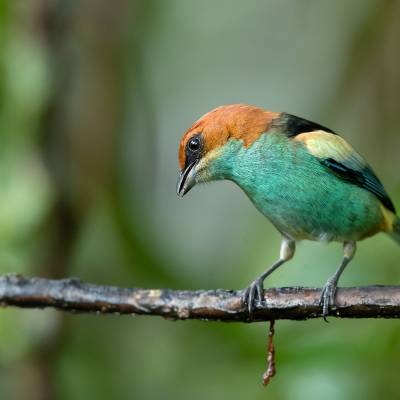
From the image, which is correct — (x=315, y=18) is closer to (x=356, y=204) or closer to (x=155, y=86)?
(x=155, y=86)

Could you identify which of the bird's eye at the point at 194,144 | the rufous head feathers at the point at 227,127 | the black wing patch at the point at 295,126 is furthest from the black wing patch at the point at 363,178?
the bird's eye at the point at 194,144

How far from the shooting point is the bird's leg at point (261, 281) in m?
3.24

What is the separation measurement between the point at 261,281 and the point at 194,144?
686mm

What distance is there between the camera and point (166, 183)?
24.9 feet

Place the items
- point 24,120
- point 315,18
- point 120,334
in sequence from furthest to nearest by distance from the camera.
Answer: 1. point 315,18
2. point 120,334
3. point 24,120

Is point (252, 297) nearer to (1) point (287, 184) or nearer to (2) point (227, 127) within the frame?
(1) point (287, 184)

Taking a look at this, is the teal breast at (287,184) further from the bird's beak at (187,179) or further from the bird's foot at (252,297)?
the bird's foot at (252,297)

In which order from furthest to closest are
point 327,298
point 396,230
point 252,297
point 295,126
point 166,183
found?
point 166,183
point 396,230
point 295,126
point 252,297
point 327,298

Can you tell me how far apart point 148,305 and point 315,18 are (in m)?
5.12

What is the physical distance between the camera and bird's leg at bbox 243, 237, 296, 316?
3236mm

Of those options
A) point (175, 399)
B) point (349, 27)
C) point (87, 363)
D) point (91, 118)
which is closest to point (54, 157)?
point (91, 118)

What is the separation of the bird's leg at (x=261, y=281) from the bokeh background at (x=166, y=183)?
22 cm

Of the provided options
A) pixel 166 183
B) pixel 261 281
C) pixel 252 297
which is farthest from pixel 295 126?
pixel 166 183

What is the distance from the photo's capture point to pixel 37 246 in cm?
490
